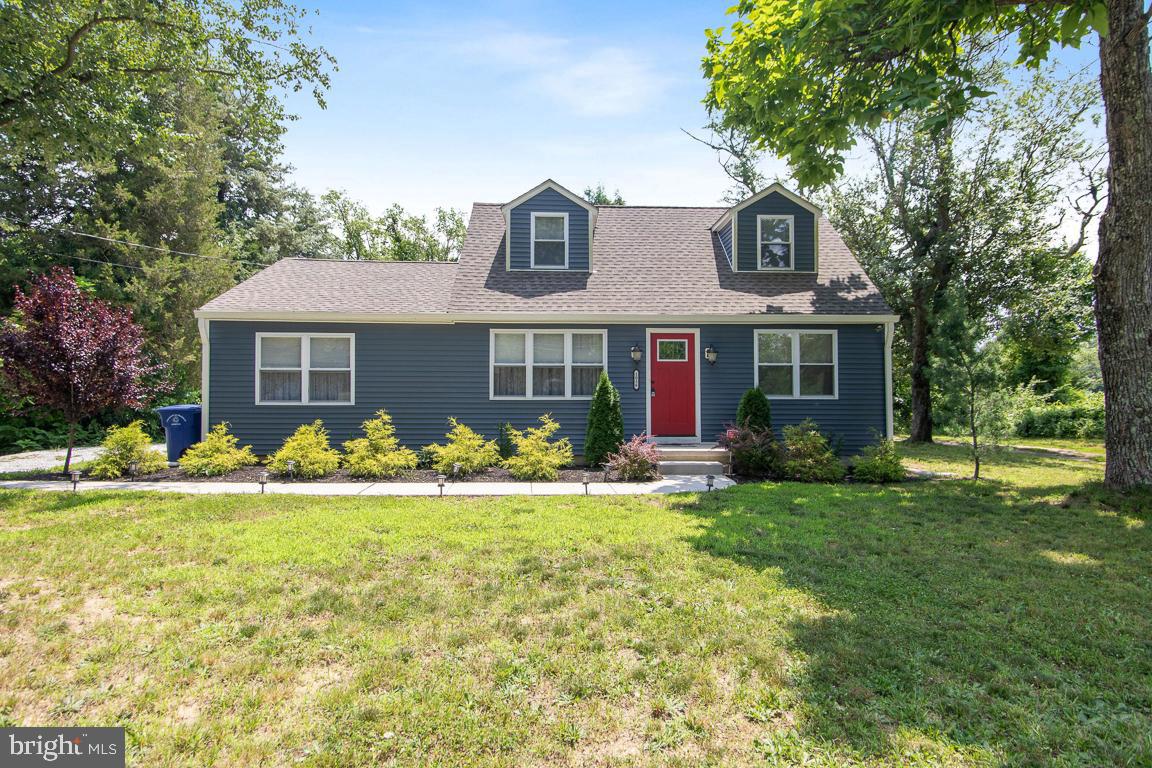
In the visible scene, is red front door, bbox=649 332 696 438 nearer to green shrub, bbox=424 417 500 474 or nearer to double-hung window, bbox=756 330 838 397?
double-hung window, bbox=756 330 838 397

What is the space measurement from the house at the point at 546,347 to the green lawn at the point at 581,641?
5054 millimetres

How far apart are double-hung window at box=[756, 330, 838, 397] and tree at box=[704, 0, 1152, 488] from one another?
4177 millimetres

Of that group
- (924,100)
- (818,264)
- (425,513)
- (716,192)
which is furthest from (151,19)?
(716,192)

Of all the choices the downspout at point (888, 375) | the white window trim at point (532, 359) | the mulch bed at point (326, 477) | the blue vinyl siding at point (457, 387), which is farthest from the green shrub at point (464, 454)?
the downspout at point (888, 375)

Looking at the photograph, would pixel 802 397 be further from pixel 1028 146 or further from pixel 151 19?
pixel 151 19

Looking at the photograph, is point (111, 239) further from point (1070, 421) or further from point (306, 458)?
point (1070, 421)

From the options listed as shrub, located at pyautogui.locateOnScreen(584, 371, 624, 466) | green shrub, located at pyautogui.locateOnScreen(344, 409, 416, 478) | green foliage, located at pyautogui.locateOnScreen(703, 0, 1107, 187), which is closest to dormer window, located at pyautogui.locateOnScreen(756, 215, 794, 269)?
green foliage, located at pyautogui.locateOnScreen(703, 0, 1107, 187)

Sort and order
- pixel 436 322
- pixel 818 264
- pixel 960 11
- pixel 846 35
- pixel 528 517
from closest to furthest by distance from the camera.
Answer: pixel 528 517 < pixel 960 11 < pixel 846 35 < pixel 436 322 < pixel 818 264

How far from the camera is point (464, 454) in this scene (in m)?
Result: 9.52

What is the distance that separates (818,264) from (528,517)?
9.73 m

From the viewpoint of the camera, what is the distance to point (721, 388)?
11.4 meters

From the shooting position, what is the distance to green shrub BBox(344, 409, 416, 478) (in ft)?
30.6

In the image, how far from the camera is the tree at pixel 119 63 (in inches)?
324

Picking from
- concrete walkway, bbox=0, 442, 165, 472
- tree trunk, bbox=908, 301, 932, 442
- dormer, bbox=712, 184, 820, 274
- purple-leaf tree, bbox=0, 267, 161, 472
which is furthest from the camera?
tree trunk, bbox=908, 301, 932, 442
